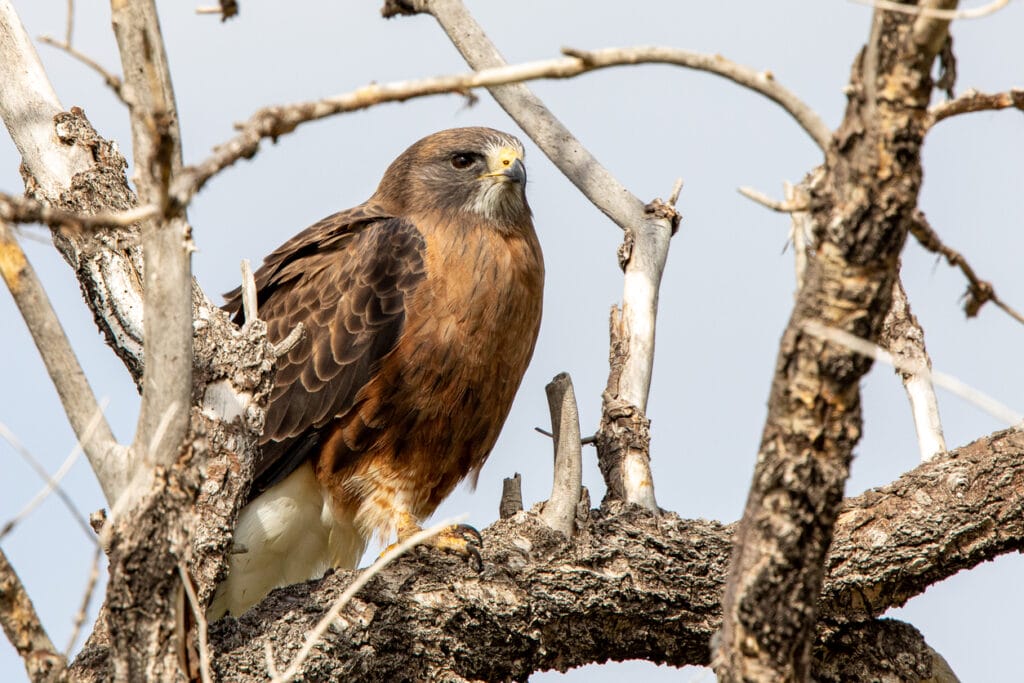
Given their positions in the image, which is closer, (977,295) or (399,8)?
(977,295)

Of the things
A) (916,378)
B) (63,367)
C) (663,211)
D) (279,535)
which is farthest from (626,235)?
(63,367)

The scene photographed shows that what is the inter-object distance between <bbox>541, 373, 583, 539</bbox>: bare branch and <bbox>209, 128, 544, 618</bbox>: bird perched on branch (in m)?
0.68

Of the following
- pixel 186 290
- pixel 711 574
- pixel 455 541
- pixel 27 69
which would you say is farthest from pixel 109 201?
pixel 711 574

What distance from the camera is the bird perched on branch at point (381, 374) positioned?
5441mm

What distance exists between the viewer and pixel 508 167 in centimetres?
609

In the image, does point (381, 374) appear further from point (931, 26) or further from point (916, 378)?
point (931, 26)

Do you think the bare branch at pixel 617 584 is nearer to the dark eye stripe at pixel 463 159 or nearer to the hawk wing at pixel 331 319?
the hawk wing at pixel 331 319

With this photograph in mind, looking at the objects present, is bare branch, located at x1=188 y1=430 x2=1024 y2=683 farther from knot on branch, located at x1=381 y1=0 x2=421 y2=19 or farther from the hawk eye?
knot on branch, located at x1=381 y1=0 x2=421 y2=19

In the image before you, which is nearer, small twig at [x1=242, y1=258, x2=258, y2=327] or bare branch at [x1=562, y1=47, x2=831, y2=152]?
bare branch at [x1=562, y1=47, x2=831, y2=152]

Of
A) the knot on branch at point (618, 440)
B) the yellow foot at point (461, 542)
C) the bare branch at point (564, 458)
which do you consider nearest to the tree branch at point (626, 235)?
the knot on branch at point (618, 440)

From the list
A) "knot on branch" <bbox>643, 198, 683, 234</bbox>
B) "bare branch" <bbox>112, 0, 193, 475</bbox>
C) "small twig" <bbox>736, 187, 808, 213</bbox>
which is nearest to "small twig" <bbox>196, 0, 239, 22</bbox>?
"bare branch" <bbox>112, 0, 193, 475</bbox>

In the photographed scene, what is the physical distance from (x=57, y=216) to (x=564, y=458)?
2.85m

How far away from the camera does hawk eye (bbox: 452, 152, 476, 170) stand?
6.22m

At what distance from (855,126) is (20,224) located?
1648 mm
